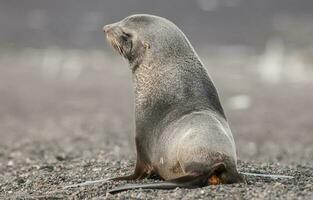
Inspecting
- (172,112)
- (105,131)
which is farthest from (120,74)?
(172,112)

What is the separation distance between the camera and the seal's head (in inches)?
283

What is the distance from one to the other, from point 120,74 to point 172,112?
2250 centimetres

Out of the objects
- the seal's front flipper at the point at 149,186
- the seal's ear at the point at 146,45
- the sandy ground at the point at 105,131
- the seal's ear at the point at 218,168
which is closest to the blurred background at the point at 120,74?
the sandy ground at the point at 105,131

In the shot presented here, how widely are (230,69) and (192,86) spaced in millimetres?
23971

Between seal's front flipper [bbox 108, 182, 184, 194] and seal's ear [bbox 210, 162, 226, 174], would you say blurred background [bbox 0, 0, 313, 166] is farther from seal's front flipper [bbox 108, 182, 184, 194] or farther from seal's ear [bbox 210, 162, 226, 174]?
seal's ear [bbox 210, 162, 226, 174]

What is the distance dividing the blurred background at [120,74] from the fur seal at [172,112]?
2674mm

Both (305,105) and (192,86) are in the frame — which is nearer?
(192,86)

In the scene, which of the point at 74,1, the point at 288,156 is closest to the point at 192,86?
the point at 288,156

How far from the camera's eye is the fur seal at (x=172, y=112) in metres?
6.36

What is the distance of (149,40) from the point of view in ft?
23.8

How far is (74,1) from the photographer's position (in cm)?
5031

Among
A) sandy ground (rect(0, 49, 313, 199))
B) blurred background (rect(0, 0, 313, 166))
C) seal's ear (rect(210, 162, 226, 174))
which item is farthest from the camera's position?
blurred background (rect(0, 0, 313, 166))

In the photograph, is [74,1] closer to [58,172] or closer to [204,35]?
[204,35]

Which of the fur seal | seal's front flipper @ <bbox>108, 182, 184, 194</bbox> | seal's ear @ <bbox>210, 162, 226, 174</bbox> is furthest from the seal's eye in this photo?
seal's ear @ <bbox>210, 162, 226, 174</bbox>
